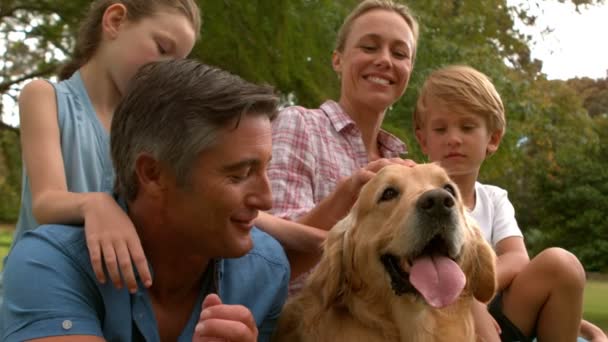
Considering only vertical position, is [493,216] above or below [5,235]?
above

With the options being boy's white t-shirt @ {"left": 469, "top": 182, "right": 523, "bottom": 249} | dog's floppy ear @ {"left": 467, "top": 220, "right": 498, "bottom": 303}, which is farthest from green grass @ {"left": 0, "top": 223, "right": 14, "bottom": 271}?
dog's floppy ear @ {"left": 467, "top": 220, "right": 498, "bottom": 303}

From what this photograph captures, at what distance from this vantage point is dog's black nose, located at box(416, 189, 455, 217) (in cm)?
257

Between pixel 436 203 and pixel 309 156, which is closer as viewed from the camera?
pixel 436 203

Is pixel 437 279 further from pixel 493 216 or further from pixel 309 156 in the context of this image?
pixel 493 216

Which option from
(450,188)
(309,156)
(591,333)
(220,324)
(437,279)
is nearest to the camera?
(220,324)

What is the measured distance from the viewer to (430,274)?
257cm

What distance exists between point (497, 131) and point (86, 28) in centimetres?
223

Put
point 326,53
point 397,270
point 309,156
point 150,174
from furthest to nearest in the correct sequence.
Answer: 1. point 326,53
2. point 309,156
3. point 397,270
4. point 150,174

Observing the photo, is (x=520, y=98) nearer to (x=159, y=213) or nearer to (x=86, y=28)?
(x=86, y=28)

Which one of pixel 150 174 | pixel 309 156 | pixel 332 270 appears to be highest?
pixel 150 174

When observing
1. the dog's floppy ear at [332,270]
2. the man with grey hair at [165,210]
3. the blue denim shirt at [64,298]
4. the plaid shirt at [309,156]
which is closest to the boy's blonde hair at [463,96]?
the plaid shirt at [309,156]

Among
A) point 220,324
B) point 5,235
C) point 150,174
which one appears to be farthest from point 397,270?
point 5,235

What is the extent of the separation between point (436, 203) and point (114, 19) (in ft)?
5.08

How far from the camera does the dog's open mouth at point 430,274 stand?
250 cm
